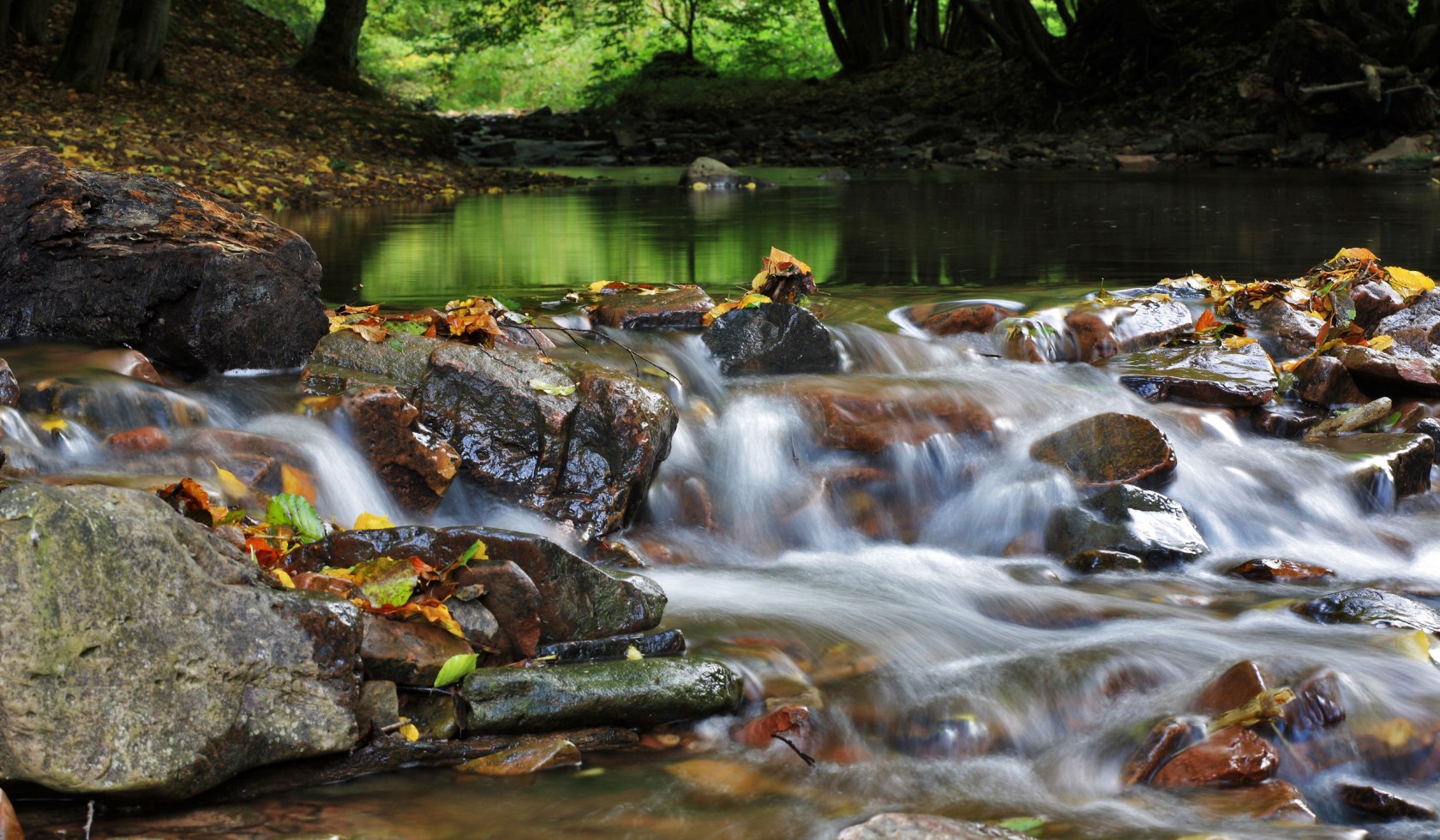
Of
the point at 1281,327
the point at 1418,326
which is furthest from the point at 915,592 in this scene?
the point at 1418,326

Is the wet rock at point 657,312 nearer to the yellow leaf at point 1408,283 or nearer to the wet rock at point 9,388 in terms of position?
the wet rock at point 9,388

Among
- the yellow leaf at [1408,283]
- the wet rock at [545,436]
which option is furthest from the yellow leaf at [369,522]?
the yellow leaf at [1408,283]

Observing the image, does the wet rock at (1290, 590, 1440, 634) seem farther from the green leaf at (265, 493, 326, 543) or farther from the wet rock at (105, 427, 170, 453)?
the wet rock at (105, 427, 170, 453)

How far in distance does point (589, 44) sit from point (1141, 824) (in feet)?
163

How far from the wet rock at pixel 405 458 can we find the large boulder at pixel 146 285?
0.96m

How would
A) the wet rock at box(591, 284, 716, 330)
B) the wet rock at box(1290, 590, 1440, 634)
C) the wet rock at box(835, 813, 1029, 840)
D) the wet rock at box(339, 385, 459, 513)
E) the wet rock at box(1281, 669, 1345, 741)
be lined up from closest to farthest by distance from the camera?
the wet rock at box(835, 813, 1029, 840) < the wet rock at box(1281, 669, 1345, 741) < the wet rock at box(1290, 590, 1440, 634) < the wet rock at box(339, 385, 459, 513) < the wet rock at box(591, 284, 716, 330)

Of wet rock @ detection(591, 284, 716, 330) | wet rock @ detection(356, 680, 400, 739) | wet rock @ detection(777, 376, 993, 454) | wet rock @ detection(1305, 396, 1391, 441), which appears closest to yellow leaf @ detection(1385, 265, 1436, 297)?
wet rock @ detection(1305, 396, 1391, 441)

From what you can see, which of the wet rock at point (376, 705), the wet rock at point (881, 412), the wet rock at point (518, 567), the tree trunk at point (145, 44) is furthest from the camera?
the tree trunk at point (145, 44)

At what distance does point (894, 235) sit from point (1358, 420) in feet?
21.3

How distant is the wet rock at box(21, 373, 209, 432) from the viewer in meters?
4.41

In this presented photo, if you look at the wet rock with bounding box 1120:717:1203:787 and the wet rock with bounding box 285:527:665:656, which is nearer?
the wet rock with bounding box 1120:717:1203:787

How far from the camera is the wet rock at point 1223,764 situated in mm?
3117

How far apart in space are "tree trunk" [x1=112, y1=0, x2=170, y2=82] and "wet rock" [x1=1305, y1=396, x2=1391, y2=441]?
58.7 ft

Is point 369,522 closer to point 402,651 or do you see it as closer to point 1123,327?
point 402,651
